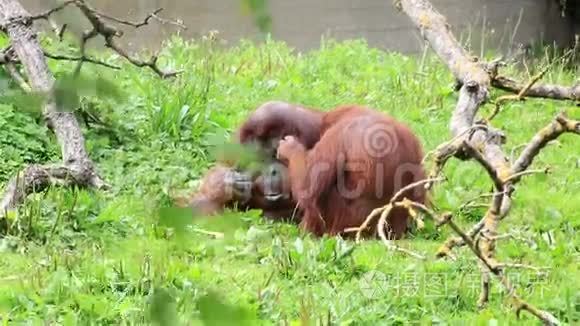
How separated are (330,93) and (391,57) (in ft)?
3.90

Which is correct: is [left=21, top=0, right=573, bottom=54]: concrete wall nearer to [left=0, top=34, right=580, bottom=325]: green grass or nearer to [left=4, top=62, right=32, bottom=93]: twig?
[left=0, top=34, right=580, bottom=325]: green grass

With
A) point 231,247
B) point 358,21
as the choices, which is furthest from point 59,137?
point 358,21

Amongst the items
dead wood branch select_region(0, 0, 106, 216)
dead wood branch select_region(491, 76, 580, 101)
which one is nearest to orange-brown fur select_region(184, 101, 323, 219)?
dead wood branch select_region(0, 0, 106, 216)

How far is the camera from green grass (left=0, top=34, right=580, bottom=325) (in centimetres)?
287

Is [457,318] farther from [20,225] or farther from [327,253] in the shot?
[20,225]

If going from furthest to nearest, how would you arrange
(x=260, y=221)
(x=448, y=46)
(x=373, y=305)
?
1. (x=260, y=221)
2. (x=373, y=305)
3. (x=448, y=46)

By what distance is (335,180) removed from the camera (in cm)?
396

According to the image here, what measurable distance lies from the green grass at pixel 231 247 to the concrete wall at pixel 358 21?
9.70 feet

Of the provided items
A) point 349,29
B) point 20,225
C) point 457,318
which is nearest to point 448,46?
point 457,318

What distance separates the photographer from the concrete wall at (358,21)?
28.3ft

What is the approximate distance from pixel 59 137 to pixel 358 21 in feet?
18.0

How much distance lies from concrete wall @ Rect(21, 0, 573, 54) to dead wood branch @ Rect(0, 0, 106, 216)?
443 centimetres

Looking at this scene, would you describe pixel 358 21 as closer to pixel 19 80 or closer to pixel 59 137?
pixel 59 137

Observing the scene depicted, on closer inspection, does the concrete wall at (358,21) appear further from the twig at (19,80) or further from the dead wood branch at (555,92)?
the dead wood branch at (555,92)
